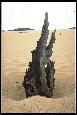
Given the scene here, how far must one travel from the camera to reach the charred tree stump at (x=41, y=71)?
4176 millimetres

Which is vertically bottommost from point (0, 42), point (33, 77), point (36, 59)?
point (33, 77)

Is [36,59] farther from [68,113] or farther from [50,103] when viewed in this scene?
[68,113]

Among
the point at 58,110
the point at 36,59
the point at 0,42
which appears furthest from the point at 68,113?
the point at 0,42

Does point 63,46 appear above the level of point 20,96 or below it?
above

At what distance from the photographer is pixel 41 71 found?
4238 millimetres

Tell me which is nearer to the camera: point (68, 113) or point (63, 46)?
point (68, 113)

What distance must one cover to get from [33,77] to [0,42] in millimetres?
751

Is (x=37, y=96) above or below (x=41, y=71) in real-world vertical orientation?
below

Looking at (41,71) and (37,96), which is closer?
(37,96)

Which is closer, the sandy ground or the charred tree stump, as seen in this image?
the sandy ground

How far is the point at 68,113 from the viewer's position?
139 inches

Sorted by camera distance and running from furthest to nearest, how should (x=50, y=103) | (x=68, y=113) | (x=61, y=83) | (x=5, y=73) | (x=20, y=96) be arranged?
(x=5, y=73)
(x=61, y=83)
(x=20, y=96)
(x=50, y=103)
(x=68, y=113)

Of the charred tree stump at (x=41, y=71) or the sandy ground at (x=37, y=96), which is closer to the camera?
the sandy ground at (x=37, y=96)

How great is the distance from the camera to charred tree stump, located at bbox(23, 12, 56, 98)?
4.18 meters
